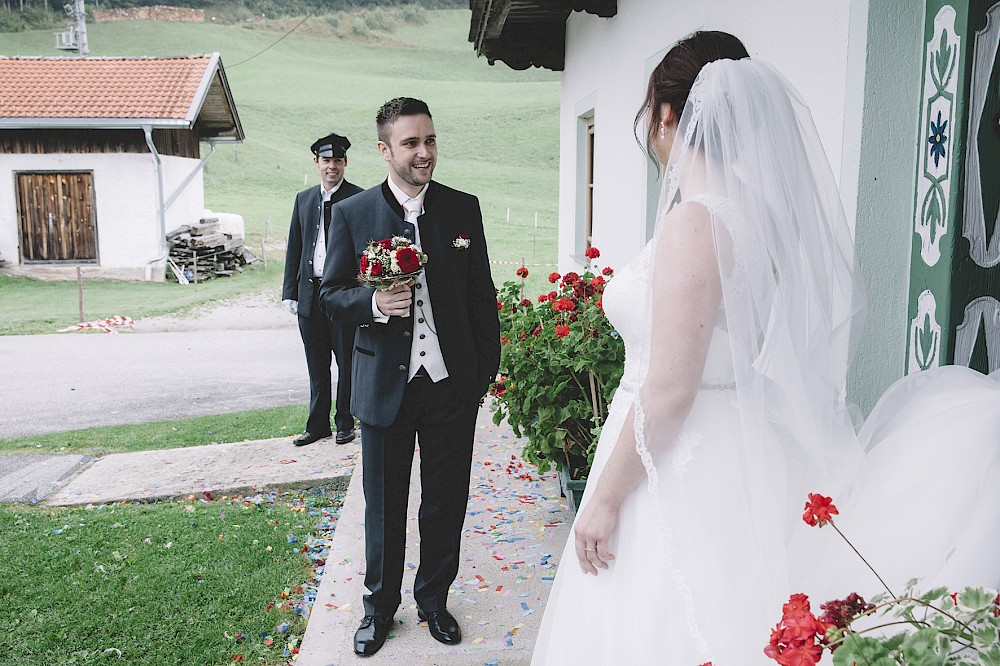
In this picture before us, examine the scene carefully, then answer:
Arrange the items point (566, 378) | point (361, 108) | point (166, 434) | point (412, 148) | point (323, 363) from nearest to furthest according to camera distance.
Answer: point (412, 148) < point (566, 378) < point (323, 363) < point (166, 434) < point (361, 108)

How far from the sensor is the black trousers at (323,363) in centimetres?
598

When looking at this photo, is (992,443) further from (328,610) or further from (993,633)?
(328,610)

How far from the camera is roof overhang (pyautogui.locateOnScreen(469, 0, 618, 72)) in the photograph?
22.3 feet

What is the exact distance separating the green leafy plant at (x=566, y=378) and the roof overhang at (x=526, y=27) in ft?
10.2

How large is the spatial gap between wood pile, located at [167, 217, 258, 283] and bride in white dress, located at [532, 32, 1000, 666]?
18896 mm

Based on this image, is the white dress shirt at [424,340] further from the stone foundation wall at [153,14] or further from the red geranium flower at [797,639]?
the stone foundation wall at [153,14]

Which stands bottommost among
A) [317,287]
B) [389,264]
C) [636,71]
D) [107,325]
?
[107,325]

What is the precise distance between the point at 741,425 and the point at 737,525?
219mm

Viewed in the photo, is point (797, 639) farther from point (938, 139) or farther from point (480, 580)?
point (480, 580)

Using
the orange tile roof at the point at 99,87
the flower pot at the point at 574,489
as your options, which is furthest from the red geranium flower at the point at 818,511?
the orange tile roof at the point at 99,87

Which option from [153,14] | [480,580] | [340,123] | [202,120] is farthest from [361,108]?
[480,580]

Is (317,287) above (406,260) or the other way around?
the other way around

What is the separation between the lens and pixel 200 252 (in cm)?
2038

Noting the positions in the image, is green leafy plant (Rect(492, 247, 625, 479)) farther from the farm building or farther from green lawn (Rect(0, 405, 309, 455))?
the farm building
